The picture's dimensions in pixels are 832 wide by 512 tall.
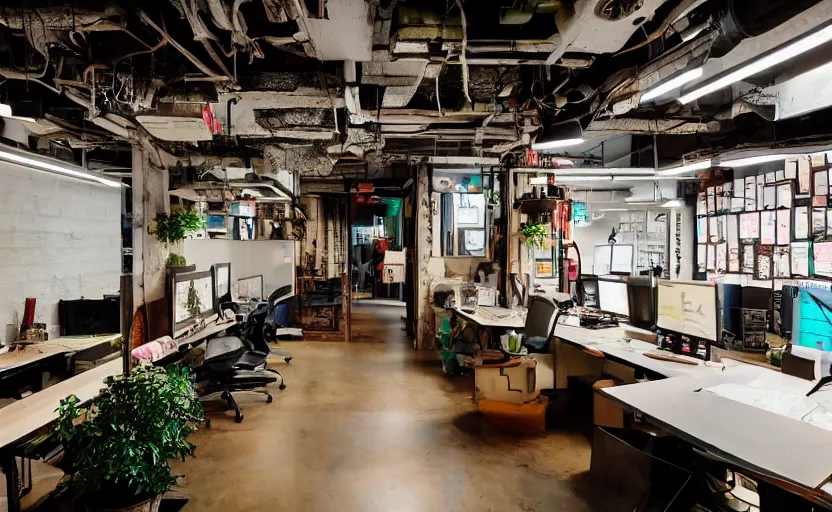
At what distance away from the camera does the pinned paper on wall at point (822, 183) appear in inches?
212

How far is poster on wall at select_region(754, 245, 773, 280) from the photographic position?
19.8 feet

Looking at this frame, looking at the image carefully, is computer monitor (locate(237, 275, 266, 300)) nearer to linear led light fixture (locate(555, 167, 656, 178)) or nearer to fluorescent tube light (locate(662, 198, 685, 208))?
linear led light fixture (locate(555, 167, 656, 178))

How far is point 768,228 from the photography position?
237 inches

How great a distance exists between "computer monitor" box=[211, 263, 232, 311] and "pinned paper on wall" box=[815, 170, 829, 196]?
763 centimetres

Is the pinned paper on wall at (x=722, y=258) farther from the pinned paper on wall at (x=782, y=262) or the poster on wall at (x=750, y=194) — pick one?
the pinned paper on wall at (x=782, y=262)

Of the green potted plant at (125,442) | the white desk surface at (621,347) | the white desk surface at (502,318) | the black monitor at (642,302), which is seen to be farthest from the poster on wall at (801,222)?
the green potted plant at (125,442)

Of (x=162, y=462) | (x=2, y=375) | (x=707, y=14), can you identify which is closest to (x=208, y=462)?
(x=162, y=462)

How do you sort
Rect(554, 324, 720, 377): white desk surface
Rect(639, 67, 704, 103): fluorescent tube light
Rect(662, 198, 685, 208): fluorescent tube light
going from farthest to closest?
1. Rect(662, 198, 685, 208): fluorescent tube light
2. Rect(554, 324, 720, 377): white desk surface
3. Rect(639, 67, 704, 103): fluorescent tube light

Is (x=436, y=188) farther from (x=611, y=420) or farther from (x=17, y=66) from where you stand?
(x=17, y=66)

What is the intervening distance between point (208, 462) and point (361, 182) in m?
5.88

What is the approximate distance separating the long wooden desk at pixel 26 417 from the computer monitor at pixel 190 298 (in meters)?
1.30

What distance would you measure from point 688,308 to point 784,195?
167 inches

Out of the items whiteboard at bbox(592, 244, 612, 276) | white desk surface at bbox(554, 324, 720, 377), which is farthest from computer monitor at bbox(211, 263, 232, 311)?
whiteboard at bbox(592, 244, 612, 276)

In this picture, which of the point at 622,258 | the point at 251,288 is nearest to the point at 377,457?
the point at 251,288
